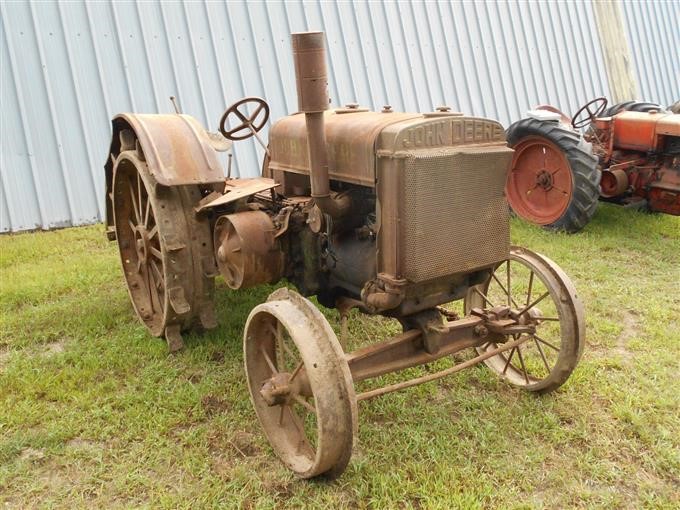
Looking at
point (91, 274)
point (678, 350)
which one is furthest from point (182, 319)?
point (678, 350)

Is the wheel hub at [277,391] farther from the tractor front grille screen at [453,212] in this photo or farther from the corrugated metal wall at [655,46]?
the corrugated metal wall at [655,46]

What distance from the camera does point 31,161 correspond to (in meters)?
5.43

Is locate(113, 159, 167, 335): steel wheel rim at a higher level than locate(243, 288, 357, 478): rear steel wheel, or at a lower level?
higher

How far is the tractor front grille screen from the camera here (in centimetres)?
224

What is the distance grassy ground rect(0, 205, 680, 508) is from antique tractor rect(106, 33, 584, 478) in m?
0.16

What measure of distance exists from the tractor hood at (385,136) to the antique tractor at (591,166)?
121 inches

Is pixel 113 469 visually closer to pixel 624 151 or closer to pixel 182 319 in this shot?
pixel 182 319

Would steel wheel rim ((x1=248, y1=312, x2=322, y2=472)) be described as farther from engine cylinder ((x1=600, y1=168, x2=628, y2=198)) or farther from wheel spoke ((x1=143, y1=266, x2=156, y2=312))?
engine cylinder ((x1=600, y1=168, x2=628, y2=198))

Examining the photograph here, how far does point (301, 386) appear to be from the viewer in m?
2.32

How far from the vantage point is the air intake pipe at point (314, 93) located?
7.09ft

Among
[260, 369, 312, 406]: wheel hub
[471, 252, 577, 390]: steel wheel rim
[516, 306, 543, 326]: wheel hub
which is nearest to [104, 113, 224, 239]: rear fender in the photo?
[260, 369, 312, 406]: wheel hub

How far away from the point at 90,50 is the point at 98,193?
132 centimetres

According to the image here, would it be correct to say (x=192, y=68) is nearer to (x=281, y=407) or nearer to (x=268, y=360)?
(x=268, y=360)

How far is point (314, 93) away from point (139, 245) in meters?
1.73
